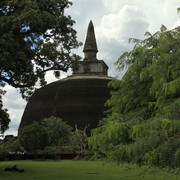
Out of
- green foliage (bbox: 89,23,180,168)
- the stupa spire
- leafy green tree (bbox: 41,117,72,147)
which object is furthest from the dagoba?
green foliage (bbox: 89,23,180,168)

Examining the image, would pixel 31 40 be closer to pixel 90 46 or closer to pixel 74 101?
pixel 74 101

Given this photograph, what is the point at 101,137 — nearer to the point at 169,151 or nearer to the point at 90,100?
the point at 169,151

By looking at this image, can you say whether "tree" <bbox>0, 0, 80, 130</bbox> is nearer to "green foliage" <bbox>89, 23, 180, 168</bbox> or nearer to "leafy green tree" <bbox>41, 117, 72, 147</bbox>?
"green foliage" <bbox>89, 23, 180, 168</bbox>

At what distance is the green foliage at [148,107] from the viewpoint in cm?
759

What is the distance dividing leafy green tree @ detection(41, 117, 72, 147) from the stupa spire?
2916cm

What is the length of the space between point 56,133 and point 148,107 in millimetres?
36268

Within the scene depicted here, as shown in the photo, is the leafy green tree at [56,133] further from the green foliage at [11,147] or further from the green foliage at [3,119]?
the green foliage at [3,119]

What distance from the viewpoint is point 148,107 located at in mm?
9461

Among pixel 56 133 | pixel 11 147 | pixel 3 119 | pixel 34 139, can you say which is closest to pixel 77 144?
pixel 56 133

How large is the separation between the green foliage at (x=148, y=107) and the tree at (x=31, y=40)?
23.4ft

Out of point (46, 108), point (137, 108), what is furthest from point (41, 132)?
point (137, 108)

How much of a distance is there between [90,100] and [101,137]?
5586 cm

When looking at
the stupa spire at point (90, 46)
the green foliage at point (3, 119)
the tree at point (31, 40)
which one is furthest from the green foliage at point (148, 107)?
the stupa spire at point (90, 46)

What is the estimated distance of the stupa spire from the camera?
74.0 meters
